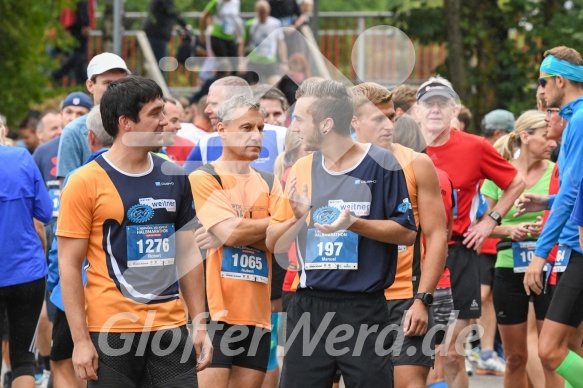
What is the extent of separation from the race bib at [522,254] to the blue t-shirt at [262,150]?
1966mm

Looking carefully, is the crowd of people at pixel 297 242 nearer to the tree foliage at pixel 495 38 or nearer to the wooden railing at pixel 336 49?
the tree foliage at pixel 495 38

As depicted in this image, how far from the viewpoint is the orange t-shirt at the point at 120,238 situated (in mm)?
5383

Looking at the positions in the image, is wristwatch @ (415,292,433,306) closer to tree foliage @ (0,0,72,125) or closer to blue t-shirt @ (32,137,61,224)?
blue t-shirt @ (32,137,61,224)

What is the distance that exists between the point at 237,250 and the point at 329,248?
91 cm

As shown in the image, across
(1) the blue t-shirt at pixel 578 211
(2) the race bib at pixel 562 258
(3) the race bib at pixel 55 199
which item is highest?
(1) the blue t-shirt at pixel 578 211

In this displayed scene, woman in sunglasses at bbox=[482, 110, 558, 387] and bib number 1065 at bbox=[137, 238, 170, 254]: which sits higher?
bib number 1065 at bbox=[137, 238, 170, 254]

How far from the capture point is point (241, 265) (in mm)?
6395

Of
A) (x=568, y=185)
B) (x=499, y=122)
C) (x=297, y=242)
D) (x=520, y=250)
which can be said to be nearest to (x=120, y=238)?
(x=297, y=242)

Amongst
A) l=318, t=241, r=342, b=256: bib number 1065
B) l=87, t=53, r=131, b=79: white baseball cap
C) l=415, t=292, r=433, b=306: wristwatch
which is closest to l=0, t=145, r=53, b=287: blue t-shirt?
l=87, t=53, r=131, b=79: white baseball cap

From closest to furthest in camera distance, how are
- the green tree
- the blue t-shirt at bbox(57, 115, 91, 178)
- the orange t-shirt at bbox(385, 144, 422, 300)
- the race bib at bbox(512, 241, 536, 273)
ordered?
the orange t-shirt at bbox(385, 144, 422, 300), the blue t-shirt at bbox(57, 115, 91, 178), the race bib at bbox(512, 241, 536, 273), the green tree

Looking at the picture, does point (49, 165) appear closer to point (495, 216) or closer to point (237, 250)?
point (237, 250)

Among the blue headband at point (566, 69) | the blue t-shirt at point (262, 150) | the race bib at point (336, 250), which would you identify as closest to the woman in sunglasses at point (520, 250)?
the blue headband at point (566, 69)

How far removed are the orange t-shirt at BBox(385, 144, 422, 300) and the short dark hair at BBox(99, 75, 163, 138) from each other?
5.04 feet

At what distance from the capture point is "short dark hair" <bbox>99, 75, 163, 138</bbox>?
5.50m
